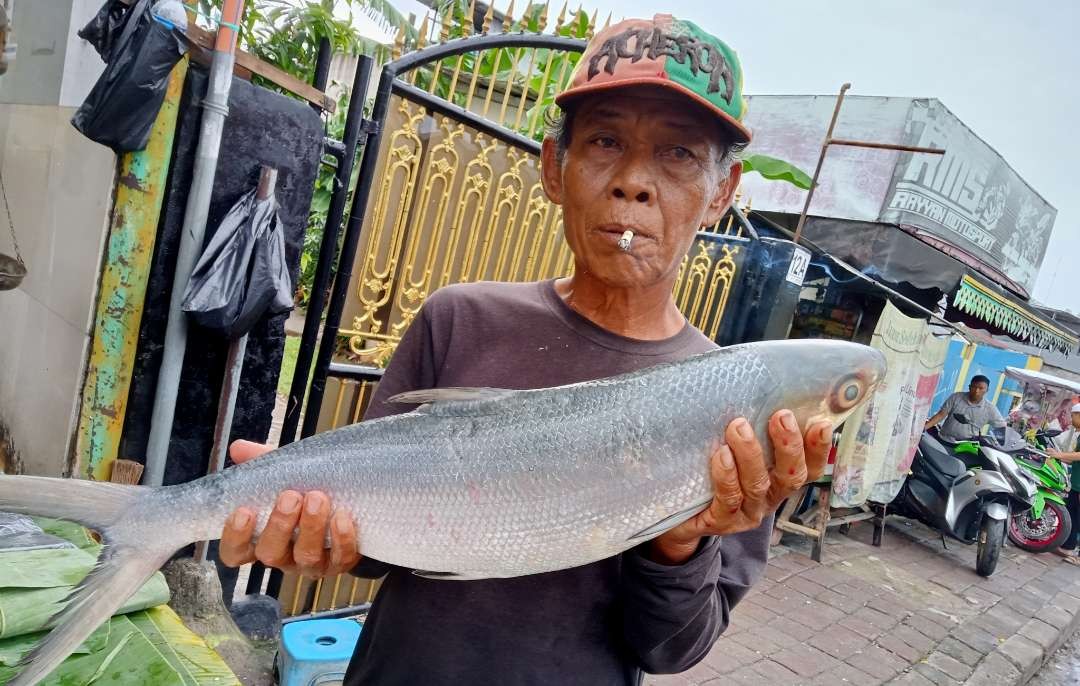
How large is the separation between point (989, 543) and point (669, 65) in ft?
30.4

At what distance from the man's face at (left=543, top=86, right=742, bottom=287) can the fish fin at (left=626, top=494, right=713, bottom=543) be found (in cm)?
54

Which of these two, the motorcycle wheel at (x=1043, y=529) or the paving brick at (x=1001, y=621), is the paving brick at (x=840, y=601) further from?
the motorcycle wheel at (x=1043, y=529)

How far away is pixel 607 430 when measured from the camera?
150 centimetres

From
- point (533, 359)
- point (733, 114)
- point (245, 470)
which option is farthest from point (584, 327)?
point (245, 470)

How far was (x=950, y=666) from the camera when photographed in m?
5.70

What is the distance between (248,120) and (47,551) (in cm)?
221

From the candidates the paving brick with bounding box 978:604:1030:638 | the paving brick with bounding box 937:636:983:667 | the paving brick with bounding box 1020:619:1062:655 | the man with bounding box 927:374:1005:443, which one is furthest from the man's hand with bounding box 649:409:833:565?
the man with bounding box 927:374:1005:443

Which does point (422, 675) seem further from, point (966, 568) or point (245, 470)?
point (966, 568)

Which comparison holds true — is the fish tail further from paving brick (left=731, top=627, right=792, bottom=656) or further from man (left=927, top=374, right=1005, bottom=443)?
man (left=927, top=374, right=1005, bottom=443)

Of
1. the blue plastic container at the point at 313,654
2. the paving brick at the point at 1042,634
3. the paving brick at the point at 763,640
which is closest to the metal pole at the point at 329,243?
the blue plastic container at the point at 313,654

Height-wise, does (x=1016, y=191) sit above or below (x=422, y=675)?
above

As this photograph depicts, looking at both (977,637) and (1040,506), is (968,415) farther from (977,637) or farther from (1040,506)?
(977,637)

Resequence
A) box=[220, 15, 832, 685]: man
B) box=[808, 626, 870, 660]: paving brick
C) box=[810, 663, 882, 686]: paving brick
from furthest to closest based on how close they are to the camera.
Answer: box=[808, 626, 870, 660]: paving brick < box=[810, 663, 882, 686]: paving brick < box=[220, 15, 832, 685]: man

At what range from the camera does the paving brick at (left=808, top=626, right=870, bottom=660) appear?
5688 mm
